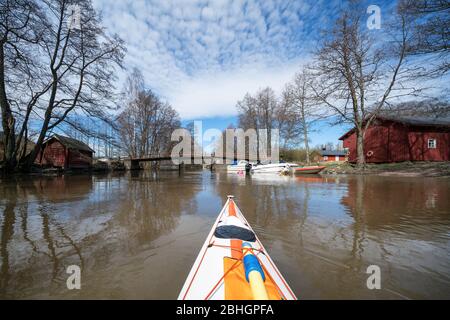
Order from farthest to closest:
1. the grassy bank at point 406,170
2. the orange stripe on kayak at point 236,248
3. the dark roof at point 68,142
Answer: the dark roof at point 68,142, the grassy bank at point 406,170, the orange stripe on kayak at point 236,248

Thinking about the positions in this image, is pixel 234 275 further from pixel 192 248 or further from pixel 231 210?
pixel 231 210

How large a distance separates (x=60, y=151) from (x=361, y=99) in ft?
119

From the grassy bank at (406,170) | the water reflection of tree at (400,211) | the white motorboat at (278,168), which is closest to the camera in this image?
the water reflection of tree at (400,211)

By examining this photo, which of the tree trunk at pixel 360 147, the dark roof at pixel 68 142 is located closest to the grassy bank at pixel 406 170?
the tree trunk at pixel 360 147

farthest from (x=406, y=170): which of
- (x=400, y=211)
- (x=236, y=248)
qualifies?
(x=236, y=248)

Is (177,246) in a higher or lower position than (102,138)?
lower

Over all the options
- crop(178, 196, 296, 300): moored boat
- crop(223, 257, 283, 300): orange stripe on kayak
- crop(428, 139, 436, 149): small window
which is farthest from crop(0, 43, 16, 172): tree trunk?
crop(428, 139, 436, 149): small window

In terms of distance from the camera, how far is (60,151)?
94.5ft

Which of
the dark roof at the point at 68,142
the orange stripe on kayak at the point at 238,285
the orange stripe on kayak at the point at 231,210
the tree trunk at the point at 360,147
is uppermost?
the dark roof at the point at 68,142

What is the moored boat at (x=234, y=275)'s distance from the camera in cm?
173

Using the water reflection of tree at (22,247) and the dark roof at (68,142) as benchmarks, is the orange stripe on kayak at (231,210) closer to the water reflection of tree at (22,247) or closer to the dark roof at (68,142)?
the water reflection of tree at (22,247)

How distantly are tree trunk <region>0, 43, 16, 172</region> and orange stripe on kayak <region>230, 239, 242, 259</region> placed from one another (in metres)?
18.7
